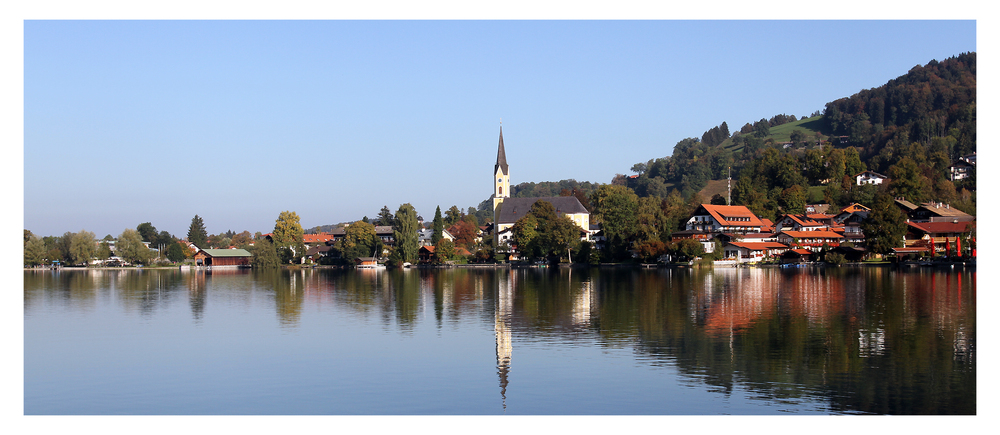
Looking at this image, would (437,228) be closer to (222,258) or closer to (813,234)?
(222,258)

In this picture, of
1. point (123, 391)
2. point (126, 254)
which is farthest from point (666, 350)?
point (126, 254)

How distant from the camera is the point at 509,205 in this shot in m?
111

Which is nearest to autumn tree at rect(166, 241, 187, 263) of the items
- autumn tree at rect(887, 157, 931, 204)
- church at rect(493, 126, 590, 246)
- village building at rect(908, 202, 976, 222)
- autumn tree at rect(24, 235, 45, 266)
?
autumn tree at rect(24, 235, 45, 266)

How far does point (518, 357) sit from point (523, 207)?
9334 centimetres

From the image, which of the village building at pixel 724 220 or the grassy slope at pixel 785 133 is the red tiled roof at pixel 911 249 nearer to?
the village building at pixel 724 220

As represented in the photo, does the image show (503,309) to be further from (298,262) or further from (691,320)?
(298,262)

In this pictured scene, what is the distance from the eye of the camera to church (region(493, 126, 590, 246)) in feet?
356

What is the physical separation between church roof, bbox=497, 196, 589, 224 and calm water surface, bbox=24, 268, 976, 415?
7759cm

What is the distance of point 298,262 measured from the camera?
102 meters

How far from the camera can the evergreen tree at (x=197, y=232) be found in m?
134

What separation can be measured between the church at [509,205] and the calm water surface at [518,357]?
77450 millimetres

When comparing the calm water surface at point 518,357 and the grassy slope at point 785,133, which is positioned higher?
the grassy slope at point 785,133

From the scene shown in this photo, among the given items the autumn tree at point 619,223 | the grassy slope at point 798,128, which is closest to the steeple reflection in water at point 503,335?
the autumn tree at point 619,223

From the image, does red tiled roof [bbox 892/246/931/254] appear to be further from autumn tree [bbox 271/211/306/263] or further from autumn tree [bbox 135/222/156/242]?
autumn tree [bbox 135/222/156/242]
